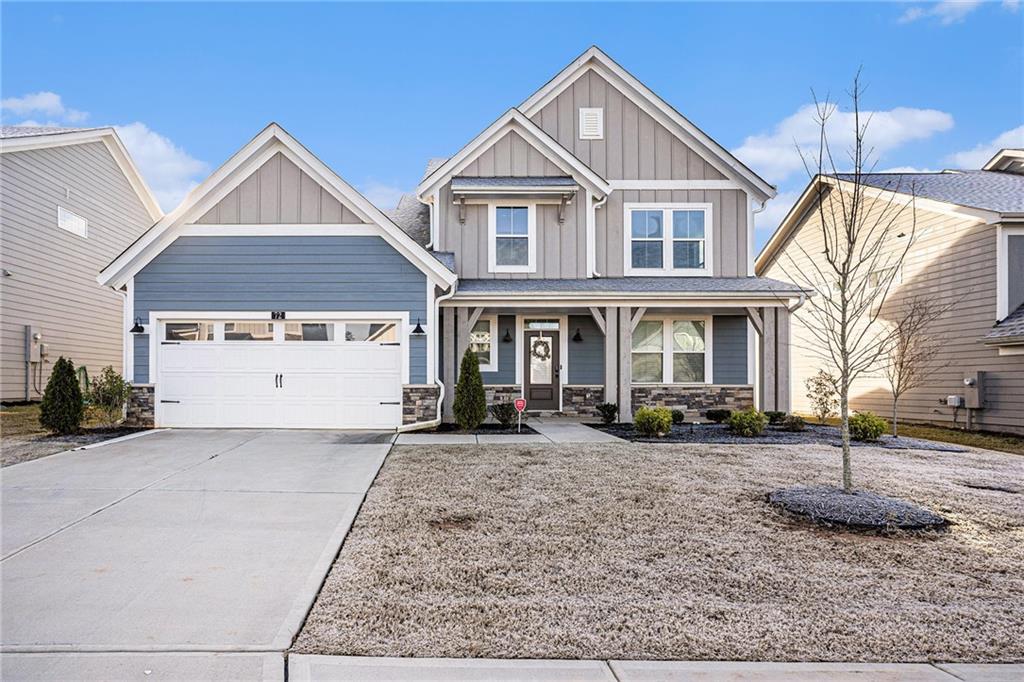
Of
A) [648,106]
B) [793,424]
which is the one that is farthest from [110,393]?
[793,424]

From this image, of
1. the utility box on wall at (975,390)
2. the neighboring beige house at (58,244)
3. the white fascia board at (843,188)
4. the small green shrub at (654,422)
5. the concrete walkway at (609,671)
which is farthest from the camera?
the neighboring beige house at (58,244)

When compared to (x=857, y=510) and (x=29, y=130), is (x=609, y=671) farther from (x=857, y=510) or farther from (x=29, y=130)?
(x=29, y=130)

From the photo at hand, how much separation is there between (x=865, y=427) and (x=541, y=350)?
696cm

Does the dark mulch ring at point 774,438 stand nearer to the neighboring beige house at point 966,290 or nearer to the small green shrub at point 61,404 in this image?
the neighboring beige house at point 966,290

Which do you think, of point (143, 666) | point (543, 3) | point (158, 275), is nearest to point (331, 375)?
point (158, 275)

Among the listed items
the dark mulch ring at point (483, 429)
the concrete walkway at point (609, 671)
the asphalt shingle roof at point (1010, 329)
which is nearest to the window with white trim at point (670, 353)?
the dark mulch ring at point (483, 429)

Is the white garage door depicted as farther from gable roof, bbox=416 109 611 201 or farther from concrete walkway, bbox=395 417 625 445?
gable roof, bbox=416 109 611 201

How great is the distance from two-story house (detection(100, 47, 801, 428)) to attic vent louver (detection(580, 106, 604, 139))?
3cm

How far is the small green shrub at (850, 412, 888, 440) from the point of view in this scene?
35.6 ft

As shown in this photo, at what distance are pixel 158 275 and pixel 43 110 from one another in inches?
826

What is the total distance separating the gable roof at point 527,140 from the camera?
44.1ft

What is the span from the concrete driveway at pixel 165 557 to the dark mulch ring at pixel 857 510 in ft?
13.9

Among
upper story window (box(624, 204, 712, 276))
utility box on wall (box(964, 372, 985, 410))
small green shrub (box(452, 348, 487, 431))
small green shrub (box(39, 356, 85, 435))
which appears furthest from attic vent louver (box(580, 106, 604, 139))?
small green shrub (box(39, 356, 85, 435))

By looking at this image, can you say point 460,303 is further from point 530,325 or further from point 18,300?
point 18,300
